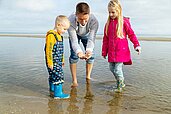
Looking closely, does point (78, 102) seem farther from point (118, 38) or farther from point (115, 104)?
point (118, 38)

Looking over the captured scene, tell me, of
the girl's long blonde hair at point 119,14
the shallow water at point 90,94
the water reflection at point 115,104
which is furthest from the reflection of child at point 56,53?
the girl's long blonde hair at point 119,14

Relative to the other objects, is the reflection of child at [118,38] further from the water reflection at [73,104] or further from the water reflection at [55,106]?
the water reflection at [55,106]

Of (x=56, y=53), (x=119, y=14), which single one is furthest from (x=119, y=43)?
(x=56, y=53)

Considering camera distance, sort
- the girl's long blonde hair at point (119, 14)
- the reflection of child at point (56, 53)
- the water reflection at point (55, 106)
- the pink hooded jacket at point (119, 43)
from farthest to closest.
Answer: the pink hooded jacket at point (119, 43) < the girl's long blonde hair at point (119, 14) < the reflection of child at point (56, 53) < the water reflection at point (55, 106)

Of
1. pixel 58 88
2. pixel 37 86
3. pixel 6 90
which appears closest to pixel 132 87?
pixel 58 88

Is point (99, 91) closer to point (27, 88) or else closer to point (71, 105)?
point (71, 105)

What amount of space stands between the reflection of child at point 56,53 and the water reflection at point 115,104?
2.44ft

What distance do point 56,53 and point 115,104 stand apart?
4.12 ft

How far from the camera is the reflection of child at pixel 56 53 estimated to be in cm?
397

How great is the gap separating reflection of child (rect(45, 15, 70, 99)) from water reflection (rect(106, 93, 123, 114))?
0.74 metres

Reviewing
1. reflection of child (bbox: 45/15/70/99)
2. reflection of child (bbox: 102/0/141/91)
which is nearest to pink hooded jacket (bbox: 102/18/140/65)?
reflection of child (bbox: 102/0/141/91)

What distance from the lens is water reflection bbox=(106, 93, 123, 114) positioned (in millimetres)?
3371

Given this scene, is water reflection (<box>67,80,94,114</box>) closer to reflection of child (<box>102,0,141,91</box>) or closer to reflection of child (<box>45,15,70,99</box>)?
reflection of child (<box>45,15,70,99</box>)

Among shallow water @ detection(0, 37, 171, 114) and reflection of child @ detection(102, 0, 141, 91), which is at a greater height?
reflection of child @ detection(102, 0, 141, 91)
